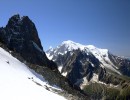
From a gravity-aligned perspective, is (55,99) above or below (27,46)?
below

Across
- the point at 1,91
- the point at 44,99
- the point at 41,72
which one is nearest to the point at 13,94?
the point at 1,91

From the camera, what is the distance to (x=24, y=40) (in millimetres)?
183750

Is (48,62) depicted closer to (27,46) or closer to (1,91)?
(27,46)

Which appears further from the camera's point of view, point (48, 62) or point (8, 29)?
point (8, 29)

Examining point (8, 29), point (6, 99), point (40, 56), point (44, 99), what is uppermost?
point (8, 29)

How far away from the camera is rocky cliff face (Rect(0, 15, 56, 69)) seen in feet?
546

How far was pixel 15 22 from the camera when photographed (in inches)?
7790

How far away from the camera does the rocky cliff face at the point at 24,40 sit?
16638 centimetres

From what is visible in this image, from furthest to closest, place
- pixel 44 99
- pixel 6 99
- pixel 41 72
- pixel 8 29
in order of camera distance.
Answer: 1. pixel 8 29
2. pixel 41 72
3. pixel 44 99
4. pixel 6 99

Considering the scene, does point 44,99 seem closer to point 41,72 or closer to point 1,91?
point 1,91

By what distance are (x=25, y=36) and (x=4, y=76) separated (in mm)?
150396

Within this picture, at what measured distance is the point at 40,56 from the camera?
6644 inches

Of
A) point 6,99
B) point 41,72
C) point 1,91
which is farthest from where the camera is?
point 41,72

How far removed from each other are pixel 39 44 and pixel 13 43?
80.7 ft
